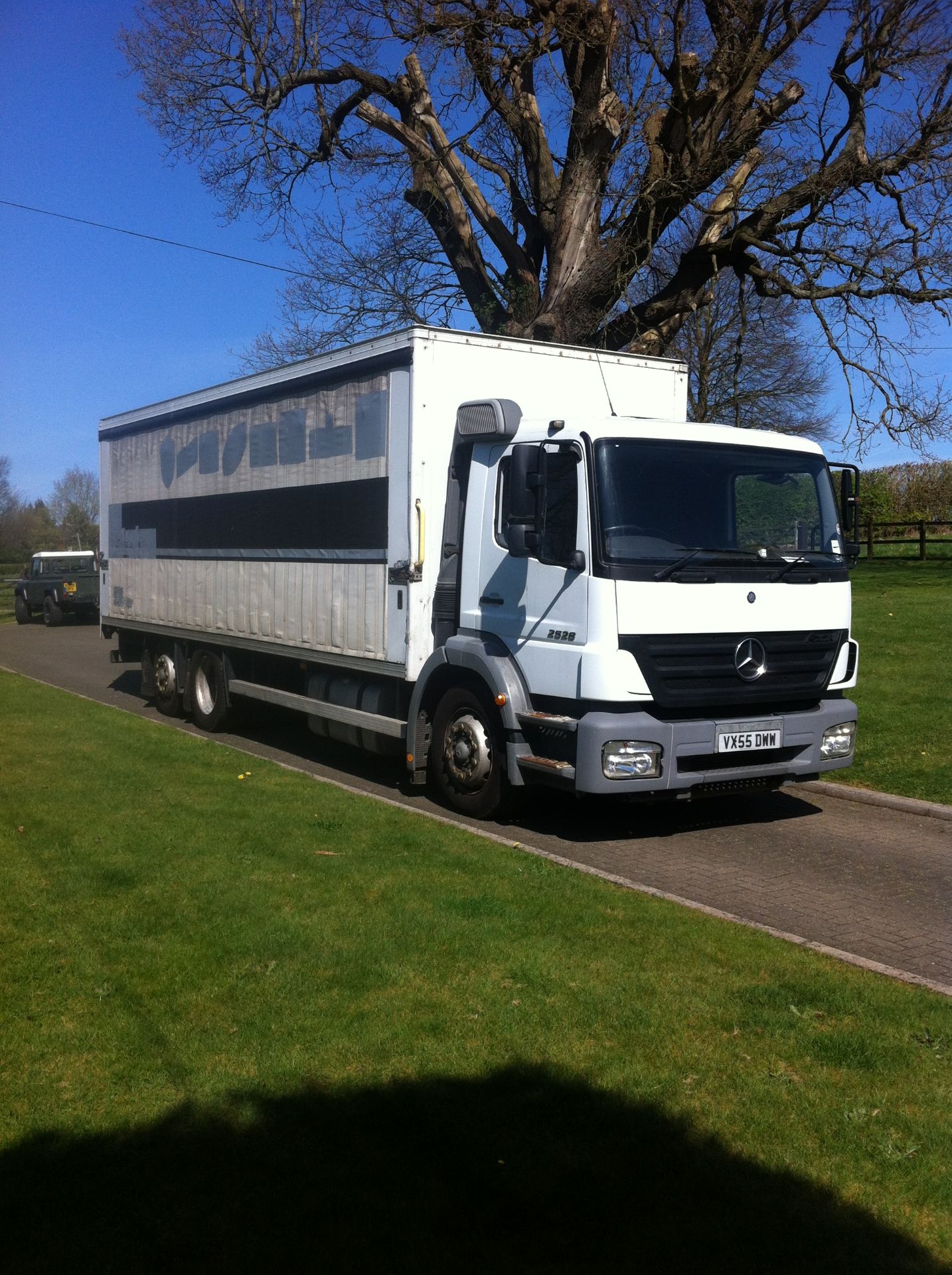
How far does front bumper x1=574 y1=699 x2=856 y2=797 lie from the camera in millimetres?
7590

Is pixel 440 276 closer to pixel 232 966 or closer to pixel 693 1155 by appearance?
pixel 232 966

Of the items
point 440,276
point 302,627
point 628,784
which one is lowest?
point 628,784

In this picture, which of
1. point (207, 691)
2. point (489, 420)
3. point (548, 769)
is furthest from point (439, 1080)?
point (207, 691)

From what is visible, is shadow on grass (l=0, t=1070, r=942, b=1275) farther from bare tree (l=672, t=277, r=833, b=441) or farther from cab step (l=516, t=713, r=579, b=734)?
bare tree (l=672, t=277, r=833, b=441)

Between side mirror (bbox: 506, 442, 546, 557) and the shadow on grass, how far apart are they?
4450 millimetres

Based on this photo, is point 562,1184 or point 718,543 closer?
point 562,1184

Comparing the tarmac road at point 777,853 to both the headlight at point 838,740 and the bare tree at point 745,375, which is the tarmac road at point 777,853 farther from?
the bare tree at point 745,375

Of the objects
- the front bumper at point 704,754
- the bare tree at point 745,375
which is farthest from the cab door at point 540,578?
the bare tree at point 745,375

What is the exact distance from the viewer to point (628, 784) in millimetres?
7660

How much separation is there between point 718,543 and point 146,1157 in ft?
17.7

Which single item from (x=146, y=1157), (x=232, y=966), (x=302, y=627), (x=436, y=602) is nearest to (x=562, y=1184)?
(x=146, y=1157)

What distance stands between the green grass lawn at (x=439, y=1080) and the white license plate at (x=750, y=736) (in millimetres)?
1563

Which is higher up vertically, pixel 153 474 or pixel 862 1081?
pixel 153 474

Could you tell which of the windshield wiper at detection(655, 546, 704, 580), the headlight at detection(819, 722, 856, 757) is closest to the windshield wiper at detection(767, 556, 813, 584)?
the windshield wiper at detection(655, 546, 704, 580)
